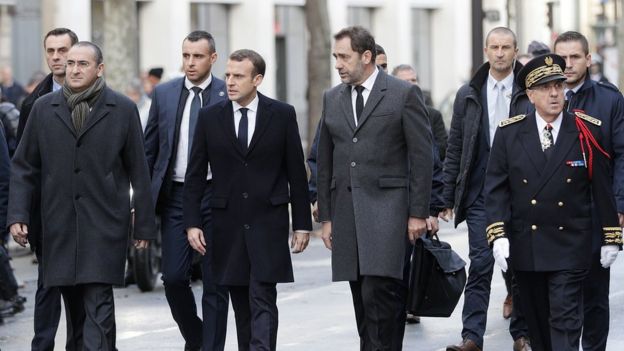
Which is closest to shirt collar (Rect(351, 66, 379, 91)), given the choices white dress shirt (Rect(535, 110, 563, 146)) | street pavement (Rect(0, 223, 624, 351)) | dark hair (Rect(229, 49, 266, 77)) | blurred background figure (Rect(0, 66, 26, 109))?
dark hair (Rect(229, 49, 266, 77))

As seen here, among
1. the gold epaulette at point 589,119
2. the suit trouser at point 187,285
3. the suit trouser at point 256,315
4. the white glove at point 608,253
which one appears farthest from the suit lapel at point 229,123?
the white glove at point 608,253

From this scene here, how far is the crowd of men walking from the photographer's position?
930 cm

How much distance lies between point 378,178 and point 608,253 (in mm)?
1384

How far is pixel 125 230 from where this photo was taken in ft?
32.6

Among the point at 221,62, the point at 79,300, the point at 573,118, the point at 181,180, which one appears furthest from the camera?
the point at 221,62

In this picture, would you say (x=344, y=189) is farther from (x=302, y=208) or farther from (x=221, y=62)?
(x=221, y=62)

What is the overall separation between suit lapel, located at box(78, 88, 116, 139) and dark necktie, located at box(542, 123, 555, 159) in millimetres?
2460

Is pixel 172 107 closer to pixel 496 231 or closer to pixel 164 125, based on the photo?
pixel 164 125

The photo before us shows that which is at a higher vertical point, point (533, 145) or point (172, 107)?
point (172, 107)

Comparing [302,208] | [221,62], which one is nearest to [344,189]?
[302,208]

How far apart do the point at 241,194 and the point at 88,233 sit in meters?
0.95

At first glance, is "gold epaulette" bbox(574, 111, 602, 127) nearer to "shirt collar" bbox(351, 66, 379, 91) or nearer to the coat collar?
"shirt collar" bbox(351, 66, 379, 91)

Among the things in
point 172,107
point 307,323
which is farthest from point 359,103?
point 307,323

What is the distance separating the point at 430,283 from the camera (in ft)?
33.6
